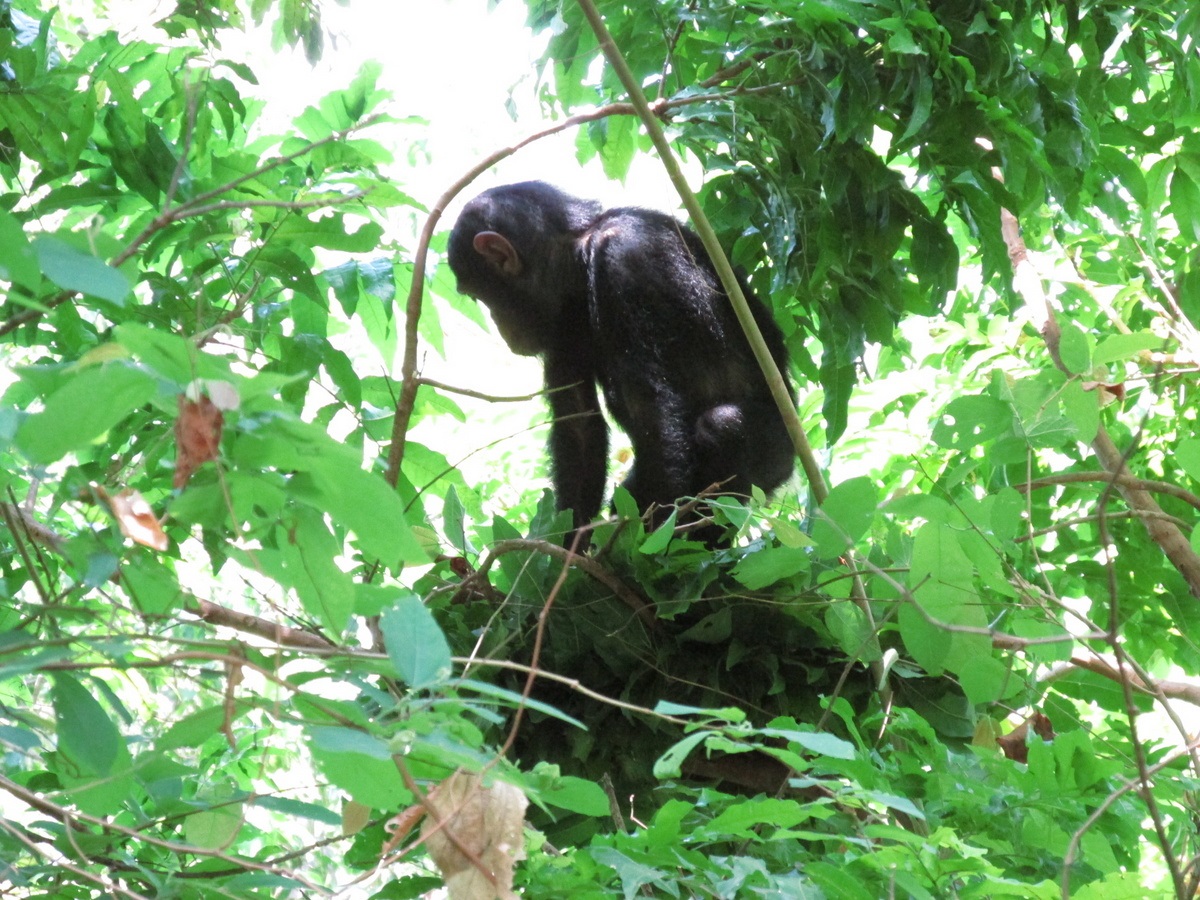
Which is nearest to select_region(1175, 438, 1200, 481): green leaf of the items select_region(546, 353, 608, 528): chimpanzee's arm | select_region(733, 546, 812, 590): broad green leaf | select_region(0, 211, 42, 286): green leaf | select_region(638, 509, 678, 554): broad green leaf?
select_region(733, 546, 812, 590): broad green leaf

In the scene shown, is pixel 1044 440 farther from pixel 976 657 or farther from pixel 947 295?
pixel 947 295

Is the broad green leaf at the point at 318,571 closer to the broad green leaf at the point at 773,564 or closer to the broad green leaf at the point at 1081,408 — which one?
the broad green leaf at the point at 773,564

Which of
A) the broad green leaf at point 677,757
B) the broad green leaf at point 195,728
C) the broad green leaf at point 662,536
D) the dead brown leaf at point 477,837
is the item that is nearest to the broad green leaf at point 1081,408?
the broad green leaf at point 662,536

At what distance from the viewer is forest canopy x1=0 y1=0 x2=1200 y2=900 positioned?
2.39 ft

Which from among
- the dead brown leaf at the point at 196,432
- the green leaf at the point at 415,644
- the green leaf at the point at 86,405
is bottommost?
the green leaf at the point at 415,644

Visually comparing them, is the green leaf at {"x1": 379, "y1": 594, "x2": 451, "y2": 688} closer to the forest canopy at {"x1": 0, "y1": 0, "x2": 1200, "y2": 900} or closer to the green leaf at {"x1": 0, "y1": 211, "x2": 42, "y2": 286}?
the forest canopy at {"x1": 0, "y1": 0, "x2": 1200, "y2": 900}

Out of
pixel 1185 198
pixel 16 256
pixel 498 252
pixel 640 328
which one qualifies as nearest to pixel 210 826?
pixel 16 256

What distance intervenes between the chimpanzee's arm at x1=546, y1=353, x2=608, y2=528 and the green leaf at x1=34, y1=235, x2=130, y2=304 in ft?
7.75

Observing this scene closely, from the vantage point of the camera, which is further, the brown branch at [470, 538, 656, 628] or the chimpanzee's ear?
the chimpanzee's ear

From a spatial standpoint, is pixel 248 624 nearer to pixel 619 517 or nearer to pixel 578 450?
pixel 619 517

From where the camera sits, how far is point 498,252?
9.31 feet

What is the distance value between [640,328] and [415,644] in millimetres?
1896

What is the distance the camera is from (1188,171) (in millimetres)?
2352

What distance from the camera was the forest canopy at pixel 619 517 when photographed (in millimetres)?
728
